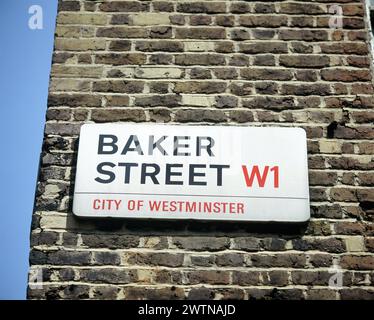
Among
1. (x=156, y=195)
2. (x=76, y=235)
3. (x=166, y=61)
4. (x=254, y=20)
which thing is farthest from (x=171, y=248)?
(x=254, y=20)

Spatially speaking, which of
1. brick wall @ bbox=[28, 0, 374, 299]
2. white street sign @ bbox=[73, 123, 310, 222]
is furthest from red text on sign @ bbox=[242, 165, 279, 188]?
brick wall @ bbox=[28, 0, 374, 299]

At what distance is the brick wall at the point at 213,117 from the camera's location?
212cm

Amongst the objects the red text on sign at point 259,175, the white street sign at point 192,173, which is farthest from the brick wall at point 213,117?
the red text on sign at point 259,175

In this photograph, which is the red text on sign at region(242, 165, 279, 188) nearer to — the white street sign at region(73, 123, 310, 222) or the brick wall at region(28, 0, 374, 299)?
the white street sign at region(73, 123, 310, 222)

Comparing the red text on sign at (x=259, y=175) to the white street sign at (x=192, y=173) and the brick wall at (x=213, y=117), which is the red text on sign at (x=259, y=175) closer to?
the white street sign at (x=192, y=173)

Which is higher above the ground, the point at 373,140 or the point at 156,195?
the point at 373,140

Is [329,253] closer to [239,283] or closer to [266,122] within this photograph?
[239,283]

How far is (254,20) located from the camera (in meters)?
2.66

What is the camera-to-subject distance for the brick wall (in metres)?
2.12

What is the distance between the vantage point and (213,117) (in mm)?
2420

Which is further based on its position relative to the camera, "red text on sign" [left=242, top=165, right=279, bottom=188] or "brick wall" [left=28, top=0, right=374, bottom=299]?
"red text on sign" [left=242, top=165, right=279, bottom=188]
